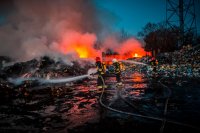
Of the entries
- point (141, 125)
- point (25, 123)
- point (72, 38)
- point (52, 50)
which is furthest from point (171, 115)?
point (72, 38)

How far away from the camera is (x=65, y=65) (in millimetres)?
16500

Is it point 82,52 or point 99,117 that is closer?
point 99,117

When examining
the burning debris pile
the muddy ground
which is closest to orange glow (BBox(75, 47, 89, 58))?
the burning debris pile

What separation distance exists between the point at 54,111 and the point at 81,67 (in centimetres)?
1117

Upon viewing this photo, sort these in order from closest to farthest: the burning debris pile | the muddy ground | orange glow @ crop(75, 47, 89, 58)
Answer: the muddy ground → the burning debris pile → orange glow @ crop(75, 47, 89, 58)

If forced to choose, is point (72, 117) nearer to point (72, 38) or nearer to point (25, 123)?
point (25, 123)

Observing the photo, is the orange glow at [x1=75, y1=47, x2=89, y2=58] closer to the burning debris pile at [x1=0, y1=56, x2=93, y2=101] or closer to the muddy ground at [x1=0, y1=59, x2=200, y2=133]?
the burning debris pile at [x1=0, y1=56, x2=93, y2=101]

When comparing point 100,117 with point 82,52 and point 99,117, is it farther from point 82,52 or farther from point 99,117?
point 82,52

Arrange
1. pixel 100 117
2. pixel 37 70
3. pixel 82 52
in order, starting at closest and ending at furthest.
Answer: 1. pixel 100 117
2. pixel 37 70
3. pixel 82 52

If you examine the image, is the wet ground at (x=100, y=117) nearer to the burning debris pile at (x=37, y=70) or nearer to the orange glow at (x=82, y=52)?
the burning debris pile at (x=37, y=70)

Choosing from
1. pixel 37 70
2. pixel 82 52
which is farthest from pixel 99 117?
pixel 82 52

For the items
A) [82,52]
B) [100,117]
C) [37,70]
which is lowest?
[100,117]

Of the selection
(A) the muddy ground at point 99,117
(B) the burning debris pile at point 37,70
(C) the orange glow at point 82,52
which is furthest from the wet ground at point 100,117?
(C) the orange glow at point 82,52

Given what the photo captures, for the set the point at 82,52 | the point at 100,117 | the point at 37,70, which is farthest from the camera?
the point at 82,52
